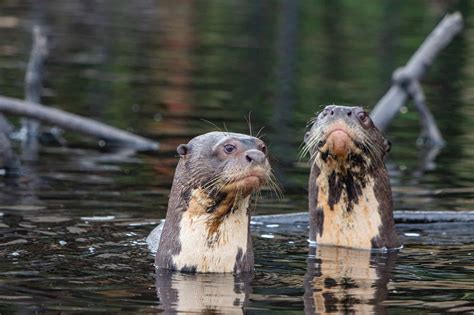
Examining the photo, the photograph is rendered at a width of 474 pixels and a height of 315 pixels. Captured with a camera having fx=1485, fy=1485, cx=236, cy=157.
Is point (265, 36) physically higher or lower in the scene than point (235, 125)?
higher

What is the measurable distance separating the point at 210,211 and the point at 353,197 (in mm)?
1839

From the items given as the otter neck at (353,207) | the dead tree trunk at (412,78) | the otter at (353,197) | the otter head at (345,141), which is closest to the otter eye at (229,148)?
the otter head at (345,141)

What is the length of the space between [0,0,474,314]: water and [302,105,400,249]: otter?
0.20m

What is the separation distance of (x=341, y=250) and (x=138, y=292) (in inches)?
93.5

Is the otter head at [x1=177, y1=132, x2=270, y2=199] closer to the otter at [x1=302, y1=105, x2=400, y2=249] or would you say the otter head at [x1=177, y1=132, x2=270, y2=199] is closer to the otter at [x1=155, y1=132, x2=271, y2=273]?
the otter at [x1=155, y1=132, x2=271, y2=273]

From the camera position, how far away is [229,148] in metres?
9.05

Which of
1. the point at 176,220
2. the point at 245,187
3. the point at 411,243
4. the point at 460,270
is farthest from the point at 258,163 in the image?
the point at 411,243

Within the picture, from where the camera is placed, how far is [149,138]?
17031 millimetres

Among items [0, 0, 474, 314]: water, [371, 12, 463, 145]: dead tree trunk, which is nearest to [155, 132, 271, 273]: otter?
[0, 0, 474, 314]: water

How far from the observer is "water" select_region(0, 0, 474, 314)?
29.3ft

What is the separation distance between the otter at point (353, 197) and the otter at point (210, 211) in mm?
1364

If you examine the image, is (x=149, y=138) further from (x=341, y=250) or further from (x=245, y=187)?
(x=245, y=187)

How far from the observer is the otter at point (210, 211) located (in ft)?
29.7

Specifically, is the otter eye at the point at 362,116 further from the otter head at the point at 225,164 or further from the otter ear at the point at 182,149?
the otter ear at the point at 182,149
